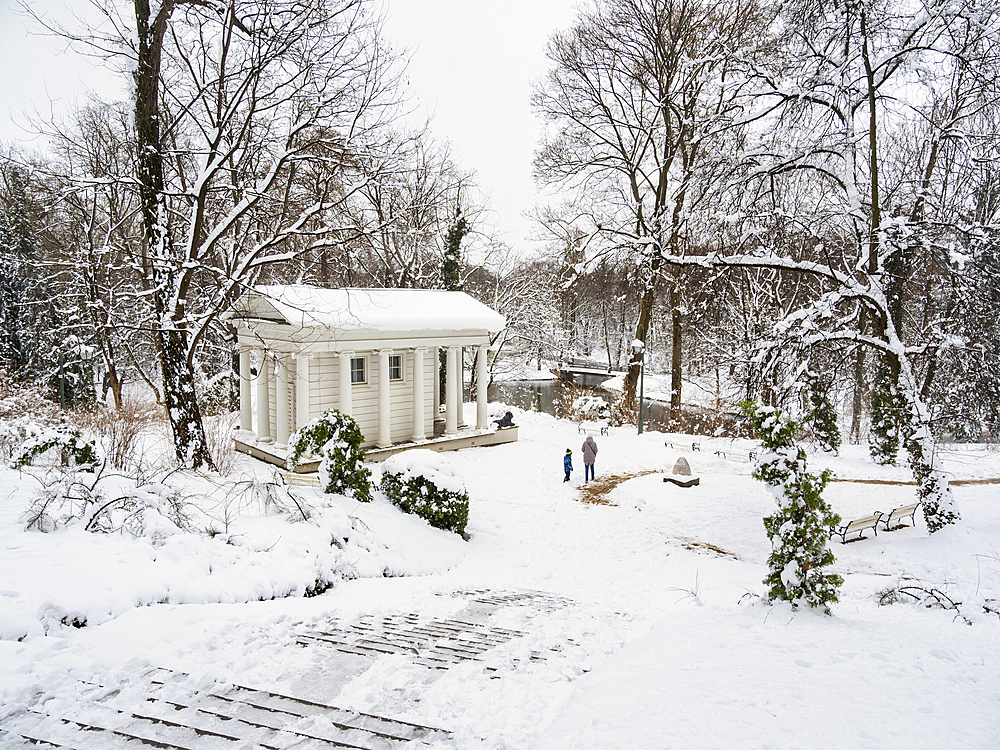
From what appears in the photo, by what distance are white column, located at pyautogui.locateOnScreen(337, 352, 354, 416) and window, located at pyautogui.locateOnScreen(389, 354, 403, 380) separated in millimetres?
1772

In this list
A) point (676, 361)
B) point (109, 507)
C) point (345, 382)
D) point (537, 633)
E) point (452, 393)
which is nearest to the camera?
point (537, 633)

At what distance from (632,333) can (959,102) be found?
142 ft

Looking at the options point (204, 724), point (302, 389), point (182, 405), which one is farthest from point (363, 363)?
point (204, 724)

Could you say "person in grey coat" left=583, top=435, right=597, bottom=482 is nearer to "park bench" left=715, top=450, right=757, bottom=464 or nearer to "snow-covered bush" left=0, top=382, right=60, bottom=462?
"park bench" left=715, top=450, right=757, bottom=464

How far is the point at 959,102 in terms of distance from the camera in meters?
8.47

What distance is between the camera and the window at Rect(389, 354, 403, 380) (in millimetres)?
15805

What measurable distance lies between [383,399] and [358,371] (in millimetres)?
1011

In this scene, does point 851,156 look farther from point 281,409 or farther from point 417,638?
point 281,409

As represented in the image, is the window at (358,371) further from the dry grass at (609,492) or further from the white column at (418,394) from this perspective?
the dry grass at (609,492)

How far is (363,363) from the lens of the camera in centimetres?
1511

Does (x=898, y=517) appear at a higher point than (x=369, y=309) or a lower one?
lower

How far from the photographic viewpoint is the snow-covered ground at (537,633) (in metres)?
3.43

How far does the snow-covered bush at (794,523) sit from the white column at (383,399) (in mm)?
10496

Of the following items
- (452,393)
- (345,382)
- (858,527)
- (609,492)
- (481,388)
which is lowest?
(609,492)
